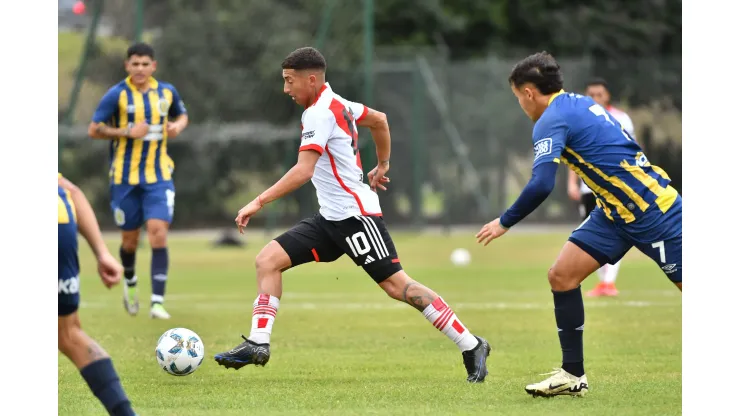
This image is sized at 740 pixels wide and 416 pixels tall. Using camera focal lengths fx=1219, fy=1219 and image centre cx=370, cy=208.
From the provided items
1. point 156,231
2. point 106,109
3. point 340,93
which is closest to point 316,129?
point 156,231

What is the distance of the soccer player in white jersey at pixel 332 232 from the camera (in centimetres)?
791

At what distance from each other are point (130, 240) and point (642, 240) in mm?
6655

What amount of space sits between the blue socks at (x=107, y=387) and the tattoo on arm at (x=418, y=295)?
2.71 m

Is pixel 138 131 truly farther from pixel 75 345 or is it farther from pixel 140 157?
pixel 75 345

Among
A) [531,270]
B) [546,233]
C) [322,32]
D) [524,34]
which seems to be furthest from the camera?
[524,34]

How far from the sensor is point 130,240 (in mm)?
12438

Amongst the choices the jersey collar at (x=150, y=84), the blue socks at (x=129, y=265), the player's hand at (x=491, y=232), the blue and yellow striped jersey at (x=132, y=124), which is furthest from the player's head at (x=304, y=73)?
the blue socks at (x=129, y=265)

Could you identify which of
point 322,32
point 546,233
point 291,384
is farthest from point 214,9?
point 291,384

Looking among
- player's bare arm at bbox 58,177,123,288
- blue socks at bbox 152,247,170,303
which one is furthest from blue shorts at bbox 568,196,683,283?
blue socks at bbox 152,247,170,303
